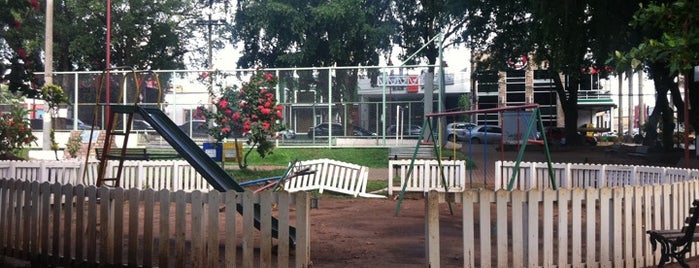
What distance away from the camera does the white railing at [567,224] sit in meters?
6.03

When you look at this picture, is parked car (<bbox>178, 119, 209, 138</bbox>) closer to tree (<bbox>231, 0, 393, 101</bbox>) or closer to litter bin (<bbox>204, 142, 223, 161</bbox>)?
litter bin (<bbox>204, 142, 223, 161</bbox>)

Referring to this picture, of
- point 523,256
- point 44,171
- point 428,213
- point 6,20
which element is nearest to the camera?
point 428,213

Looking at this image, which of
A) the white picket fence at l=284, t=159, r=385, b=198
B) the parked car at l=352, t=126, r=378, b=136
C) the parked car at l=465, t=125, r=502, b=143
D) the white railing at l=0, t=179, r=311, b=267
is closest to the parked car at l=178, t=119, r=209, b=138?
the parked car at l=352, t=126, r=378, b=136

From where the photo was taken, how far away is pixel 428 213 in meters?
5.82

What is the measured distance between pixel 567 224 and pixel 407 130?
65.7 feet

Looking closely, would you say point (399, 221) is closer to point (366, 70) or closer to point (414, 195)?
point (414, 195)

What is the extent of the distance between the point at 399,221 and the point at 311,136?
16164 mm

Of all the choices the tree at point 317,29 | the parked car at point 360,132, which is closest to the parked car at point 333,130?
the parked car at point 360,132

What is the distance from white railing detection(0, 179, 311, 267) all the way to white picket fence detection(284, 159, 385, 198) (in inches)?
286

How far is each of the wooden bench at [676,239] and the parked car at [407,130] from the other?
19.6 m

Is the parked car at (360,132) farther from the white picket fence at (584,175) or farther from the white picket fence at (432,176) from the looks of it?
the white picket fence at (584,175)

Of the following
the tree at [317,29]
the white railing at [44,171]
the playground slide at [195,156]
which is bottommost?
the white railing at [44,171]

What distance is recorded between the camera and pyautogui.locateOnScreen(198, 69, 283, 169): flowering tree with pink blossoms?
18.8 meters

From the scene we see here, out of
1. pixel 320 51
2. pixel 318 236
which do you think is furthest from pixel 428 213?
pixel 320 51
